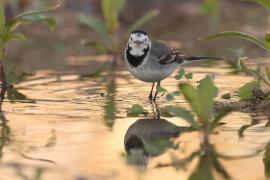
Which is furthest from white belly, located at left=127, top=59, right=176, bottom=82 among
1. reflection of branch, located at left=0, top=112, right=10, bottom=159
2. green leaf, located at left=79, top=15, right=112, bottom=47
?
green leaf, located at left=79, top=15, right=112, bottom=47

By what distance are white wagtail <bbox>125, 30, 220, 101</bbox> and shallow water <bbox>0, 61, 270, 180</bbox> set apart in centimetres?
23

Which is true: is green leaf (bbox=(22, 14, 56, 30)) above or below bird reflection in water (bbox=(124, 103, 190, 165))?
above

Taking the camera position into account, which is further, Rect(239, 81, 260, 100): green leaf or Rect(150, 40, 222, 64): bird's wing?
Rect(150, 40, 222, 64): bird's wing

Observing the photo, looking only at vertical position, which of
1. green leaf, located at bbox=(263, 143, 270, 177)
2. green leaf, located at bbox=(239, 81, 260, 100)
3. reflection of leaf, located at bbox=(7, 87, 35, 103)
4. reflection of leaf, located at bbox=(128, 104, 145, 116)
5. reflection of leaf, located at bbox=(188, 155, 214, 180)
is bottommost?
reflection of leaf, located at bbox=(188, 155, 214, 180)

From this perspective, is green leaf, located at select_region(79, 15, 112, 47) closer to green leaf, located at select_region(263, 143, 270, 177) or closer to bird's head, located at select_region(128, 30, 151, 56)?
bird's head, located at select_region(128, 30, 151, 56)

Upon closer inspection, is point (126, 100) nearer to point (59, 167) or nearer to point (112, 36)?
point (59, 167)

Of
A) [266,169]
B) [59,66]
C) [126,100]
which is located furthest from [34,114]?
[59,66]

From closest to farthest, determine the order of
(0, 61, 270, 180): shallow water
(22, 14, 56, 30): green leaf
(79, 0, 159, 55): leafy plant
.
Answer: (0, 61, 270, 180): shallow water
(22, 14, 56, 30): green leaf
(79, 0, 159, 55): leafy plant

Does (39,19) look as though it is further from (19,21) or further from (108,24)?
(108,24)

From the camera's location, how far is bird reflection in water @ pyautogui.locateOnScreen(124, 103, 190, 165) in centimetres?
500

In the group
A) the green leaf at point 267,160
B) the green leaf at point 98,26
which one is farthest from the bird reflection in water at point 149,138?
the green leaf at point 98,26

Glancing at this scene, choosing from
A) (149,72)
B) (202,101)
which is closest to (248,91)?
(149,72)

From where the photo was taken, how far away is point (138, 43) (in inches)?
304

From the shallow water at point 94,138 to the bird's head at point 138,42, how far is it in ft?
1.42
